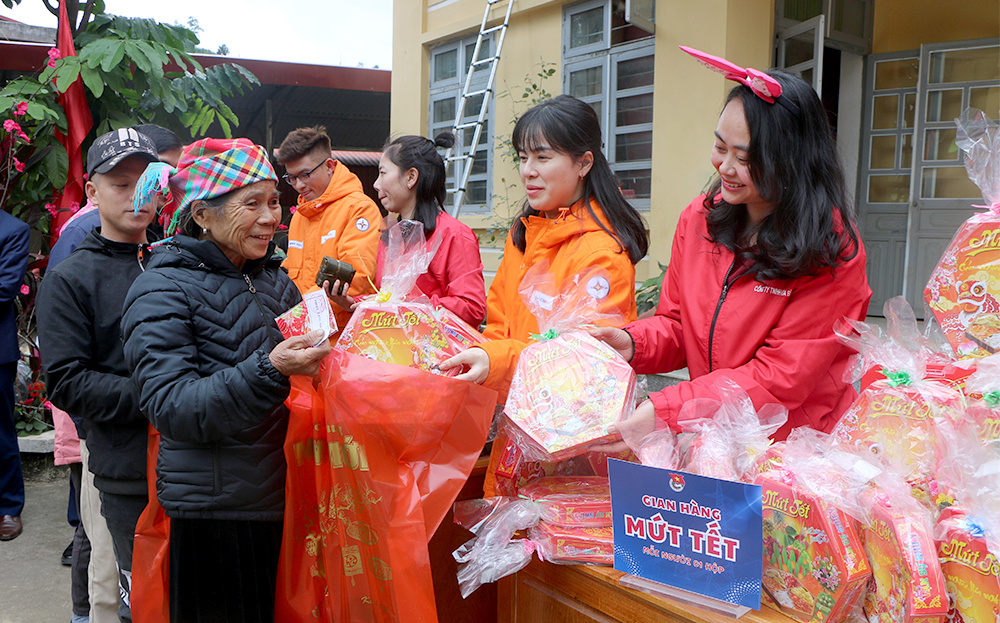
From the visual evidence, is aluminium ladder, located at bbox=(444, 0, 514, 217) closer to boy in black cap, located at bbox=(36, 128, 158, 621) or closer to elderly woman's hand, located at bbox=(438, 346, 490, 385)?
boy in black cap, located at bbox=(36, 128, 158, 621)

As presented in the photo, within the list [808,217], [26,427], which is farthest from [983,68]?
[26,427]

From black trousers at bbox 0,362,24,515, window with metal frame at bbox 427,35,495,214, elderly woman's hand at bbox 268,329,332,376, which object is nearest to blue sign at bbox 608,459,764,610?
elderly woman's hand at bbox 268,329,332,376

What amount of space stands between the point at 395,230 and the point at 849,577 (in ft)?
3.63

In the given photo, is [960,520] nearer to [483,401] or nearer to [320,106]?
[483,401]

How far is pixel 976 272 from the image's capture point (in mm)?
1148

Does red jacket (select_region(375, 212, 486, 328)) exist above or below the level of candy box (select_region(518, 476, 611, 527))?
above

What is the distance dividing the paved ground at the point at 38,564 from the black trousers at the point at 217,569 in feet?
5.20

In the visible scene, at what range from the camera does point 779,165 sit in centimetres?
136

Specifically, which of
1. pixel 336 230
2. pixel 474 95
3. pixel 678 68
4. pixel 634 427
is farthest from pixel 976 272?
pixel 474 95

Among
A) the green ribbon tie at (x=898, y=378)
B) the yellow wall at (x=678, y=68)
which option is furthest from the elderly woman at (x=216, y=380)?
the yellow wall at (x=678, y=68)

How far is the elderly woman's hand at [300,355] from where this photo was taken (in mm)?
1358

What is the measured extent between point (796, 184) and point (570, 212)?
574 millimetres

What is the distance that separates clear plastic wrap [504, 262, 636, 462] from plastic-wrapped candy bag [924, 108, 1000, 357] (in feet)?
1.79

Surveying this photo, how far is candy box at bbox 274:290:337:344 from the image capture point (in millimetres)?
1373
